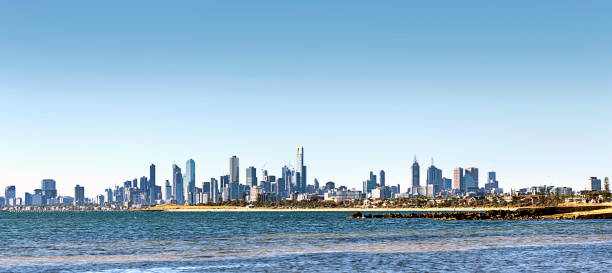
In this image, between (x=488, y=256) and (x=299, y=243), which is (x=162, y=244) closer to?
(x=299, y=243)

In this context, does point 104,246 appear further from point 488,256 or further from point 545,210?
point 545,210

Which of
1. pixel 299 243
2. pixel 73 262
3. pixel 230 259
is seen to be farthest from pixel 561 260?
pixel 73 262

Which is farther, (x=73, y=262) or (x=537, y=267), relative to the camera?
(x=73, y=262)

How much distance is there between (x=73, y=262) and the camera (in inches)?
2057

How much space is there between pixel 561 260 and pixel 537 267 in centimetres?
→ 531

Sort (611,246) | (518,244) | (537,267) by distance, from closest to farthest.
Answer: (537,267)
(611,246)
(518,244)

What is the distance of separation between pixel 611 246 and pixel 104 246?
4761 centimetres

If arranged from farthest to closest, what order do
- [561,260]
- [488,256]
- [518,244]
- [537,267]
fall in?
[518,244] → [488,256] → [561,260] → [537,267]

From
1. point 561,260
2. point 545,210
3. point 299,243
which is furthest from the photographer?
point 545,210

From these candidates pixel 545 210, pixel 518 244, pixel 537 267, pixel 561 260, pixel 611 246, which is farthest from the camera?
pixel 545 210

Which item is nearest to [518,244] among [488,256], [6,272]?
[488,256]

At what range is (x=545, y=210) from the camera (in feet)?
561

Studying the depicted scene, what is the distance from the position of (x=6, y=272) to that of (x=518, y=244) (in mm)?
44439

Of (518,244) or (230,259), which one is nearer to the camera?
(230,259)
